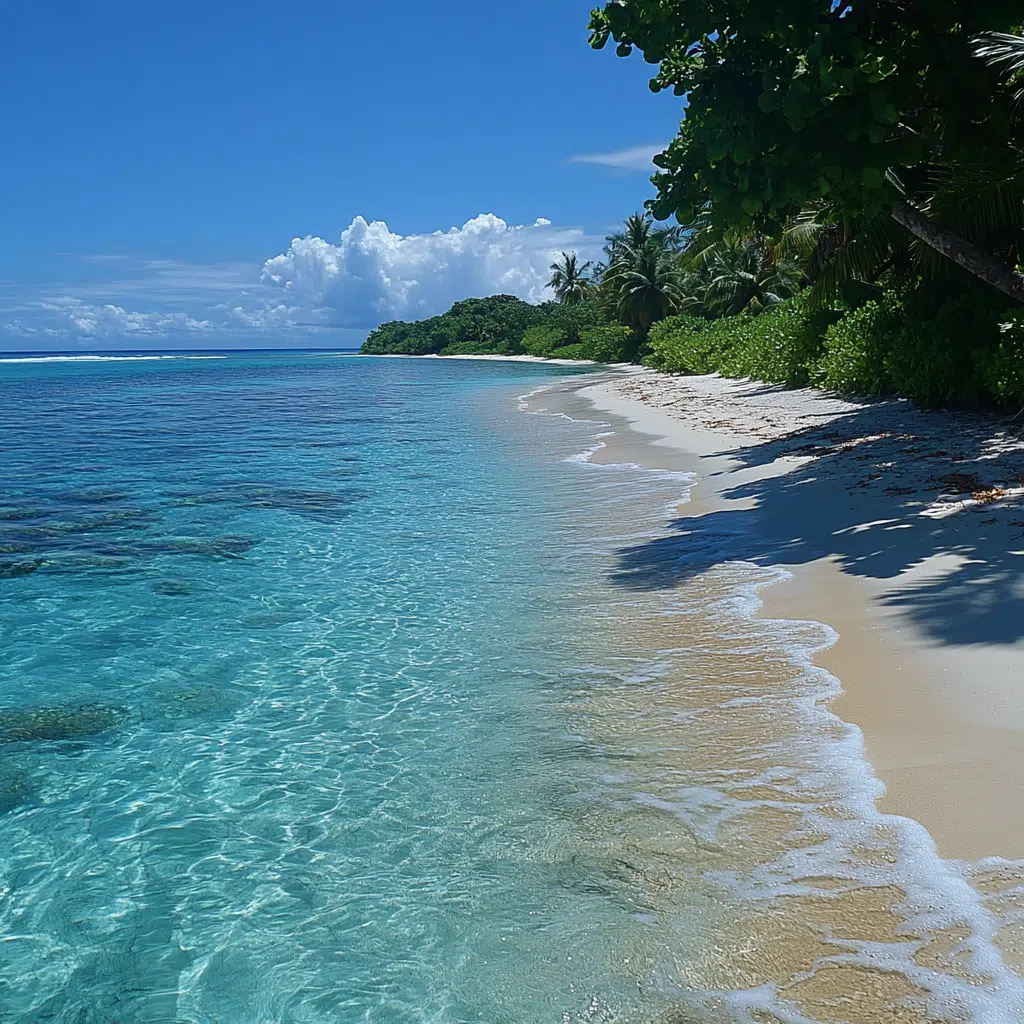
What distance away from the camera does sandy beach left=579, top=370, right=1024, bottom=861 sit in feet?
14.8

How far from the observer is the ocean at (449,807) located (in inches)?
137

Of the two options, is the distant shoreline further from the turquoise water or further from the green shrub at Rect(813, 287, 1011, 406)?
the turquoise water

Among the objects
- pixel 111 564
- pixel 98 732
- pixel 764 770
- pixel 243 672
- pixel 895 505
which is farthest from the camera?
pixel 111 564

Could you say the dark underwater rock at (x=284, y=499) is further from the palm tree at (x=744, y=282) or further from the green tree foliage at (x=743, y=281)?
the palm tree at (x=744, y=282)

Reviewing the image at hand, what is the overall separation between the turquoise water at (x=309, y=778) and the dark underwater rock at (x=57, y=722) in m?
0.02

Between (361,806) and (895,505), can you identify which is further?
(895,505)

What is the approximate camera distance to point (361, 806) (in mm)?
4984

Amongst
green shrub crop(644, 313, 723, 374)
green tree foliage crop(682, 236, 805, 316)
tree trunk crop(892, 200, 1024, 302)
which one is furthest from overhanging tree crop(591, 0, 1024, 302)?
green tree foliage crop(682, 236, 805, 316)

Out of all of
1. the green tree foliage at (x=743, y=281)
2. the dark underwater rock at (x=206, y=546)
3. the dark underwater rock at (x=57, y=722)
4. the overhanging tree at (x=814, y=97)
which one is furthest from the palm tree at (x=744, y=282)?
the dark underwater rock at (x=57, y=722)

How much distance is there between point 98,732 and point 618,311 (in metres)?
64.3

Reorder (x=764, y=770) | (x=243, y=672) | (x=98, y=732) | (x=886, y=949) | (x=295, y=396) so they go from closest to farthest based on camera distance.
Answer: (x=886, y=949), (x=764, y=770), (x=98, y=732), (x=243, y=672), (x=295, y=396)

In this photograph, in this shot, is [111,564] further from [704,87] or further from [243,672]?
[704,87]

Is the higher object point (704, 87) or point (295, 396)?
point (704, 87)

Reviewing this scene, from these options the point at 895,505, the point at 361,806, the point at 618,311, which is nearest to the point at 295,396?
the point at 618,311
